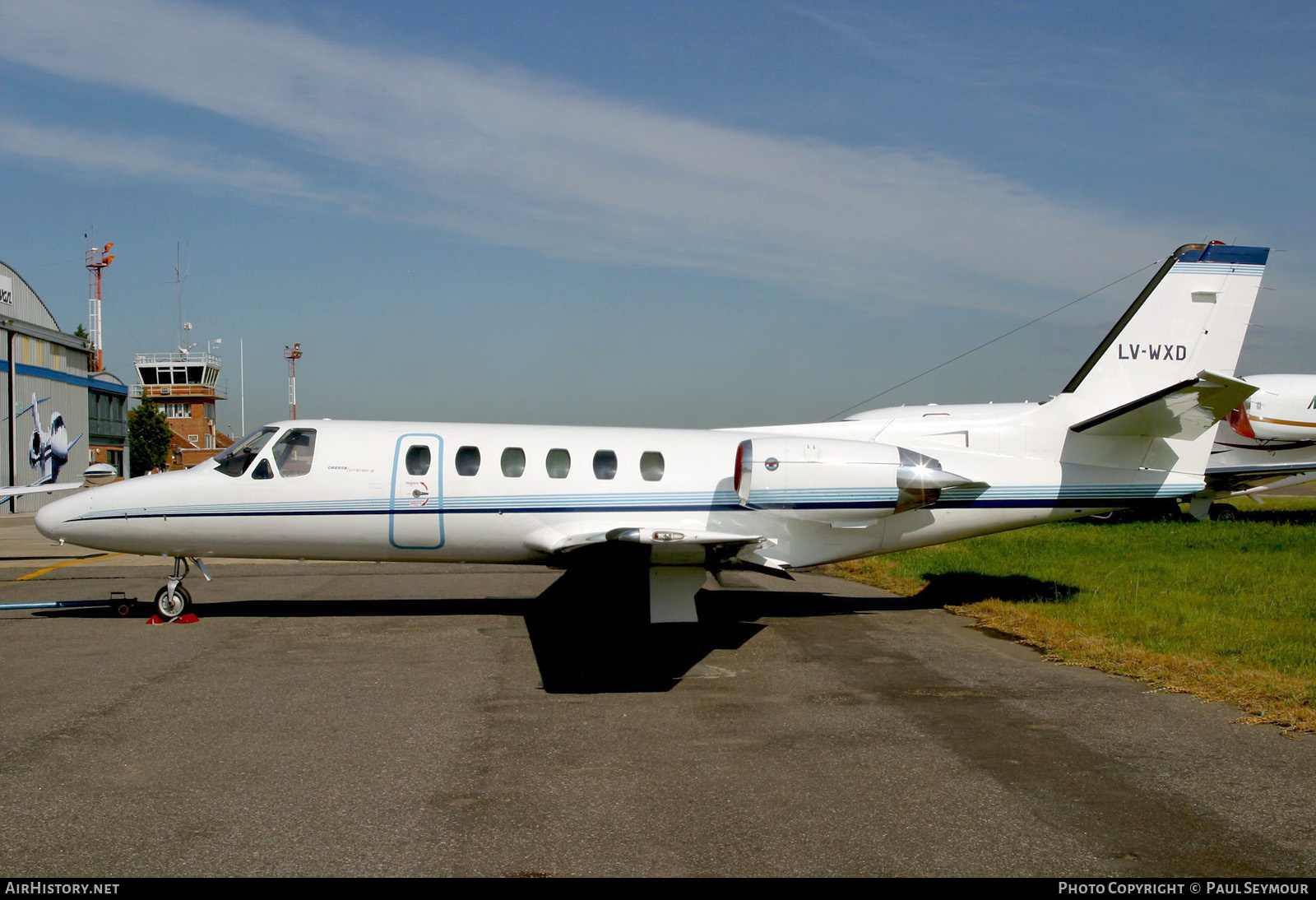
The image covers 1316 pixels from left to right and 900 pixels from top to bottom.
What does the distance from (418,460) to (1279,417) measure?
25520mm

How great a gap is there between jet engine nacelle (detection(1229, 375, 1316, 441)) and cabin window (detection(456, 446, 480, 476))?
935 inches

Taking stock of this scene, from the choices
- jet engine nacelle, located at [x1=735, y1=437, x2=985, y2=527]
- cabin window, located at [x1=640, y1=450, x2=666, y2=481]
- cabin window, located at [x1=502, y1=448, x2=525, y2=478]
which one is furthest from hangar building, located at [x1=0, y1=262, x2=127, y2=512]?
jet engine nacelle, located at [x1=735, y1=437, x2=985, y2=527]

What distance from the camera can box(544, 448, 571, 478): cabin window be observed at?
1193 centimetres

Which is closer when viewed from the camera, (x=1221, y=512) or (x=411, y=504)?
(x=411, y=504)

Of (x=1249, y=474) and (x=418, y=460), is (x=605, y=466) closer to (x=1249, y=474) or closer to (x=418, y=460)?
(x=418, y=460)

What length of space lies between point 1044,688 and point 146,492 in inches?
428

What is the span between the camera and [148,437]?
7781 cm

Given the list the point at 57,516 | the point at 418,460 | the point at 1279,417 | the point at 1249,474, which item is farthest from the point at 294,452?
the point at 1279,417

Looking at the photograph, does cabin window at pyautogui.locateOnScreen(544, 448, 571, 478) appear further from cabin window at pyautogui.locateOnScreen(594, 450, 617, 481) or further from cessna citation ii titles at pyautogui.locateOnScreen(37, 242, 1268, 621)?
cabin window at pyautogui.locateOnScreen(594, 450, 617, 481)

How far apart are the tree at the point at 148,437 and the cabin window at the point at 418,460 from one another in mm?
73327

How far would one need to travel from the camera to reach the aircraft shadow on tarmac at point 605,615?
9594 millimetres

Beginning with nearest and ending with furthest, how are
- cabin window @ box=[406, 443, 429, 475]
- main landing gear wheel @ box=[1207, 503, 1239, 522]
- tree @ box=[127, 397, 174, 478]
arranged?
cabin window @ box=[406, 443, 429, 475] → main landing gear wheel @ box=[1207, 503, 1239, 522] → tree @ box=[127, 397, 174, 478]

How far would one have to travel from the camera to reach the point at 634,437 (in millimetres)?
12406

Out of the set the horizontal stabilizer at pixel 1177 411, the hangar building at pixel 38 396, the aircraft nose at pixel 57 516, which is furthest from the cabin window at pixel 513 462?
the hangar building at pixel 38 396
